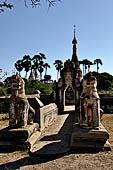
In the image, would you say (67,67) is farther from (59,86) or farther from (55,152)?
(55,152)

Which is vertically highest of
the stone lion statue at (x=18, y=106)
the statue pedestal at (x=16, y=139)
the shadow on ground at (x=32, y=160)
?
the stone lion statue at (x=18, y=106)

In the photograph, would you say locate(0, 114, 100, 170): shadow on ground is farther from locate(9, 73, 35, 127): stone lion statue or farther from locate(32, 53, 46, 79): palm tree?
locate(32, 53, 46, 79): palm tree

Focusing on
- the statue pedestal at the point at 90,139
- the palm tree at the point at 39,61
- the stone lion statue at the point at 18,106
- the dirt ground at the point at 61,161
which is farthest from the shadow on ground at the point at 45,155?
the palm tree at the point at 39,61

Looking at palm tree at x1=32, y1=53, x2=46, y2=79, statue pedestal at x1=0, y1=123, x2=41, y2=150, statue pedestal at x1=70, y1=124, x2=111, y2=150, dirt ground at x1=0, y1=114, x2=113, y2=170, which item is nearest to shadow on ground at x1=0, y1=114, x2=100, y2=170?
dirt ground at x1=0, y1=114, x2=113, y2=170

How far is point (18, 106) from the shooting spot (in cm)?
593

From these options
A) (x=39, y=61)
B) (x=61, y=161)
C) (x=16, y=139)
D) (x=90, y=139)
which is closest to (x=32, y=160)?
(x=61, y=161)

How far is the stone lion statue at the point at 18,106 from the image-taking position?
19.2ft

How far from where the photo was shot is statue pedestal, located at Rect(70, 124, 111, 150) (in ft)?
17.2

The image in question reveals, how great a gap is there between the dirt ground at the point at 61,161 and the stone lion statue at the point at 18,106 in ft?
3.68

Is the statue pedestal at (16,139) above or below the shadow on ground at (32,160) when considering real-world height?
above

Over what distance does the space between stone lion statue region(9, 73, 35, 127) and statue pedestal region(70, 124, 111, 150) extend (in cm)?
185

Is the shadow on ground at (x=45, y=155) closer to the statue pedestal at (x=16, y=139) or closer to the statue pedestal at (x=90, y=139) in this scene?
the statue pedestal at (x=90, y=139)

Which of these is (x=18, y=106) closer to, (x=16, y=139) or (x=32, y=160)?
(x=16, y=139)

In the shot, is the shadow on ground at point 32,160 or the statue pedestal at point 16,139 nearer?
the shadow on ground at point 32,160
